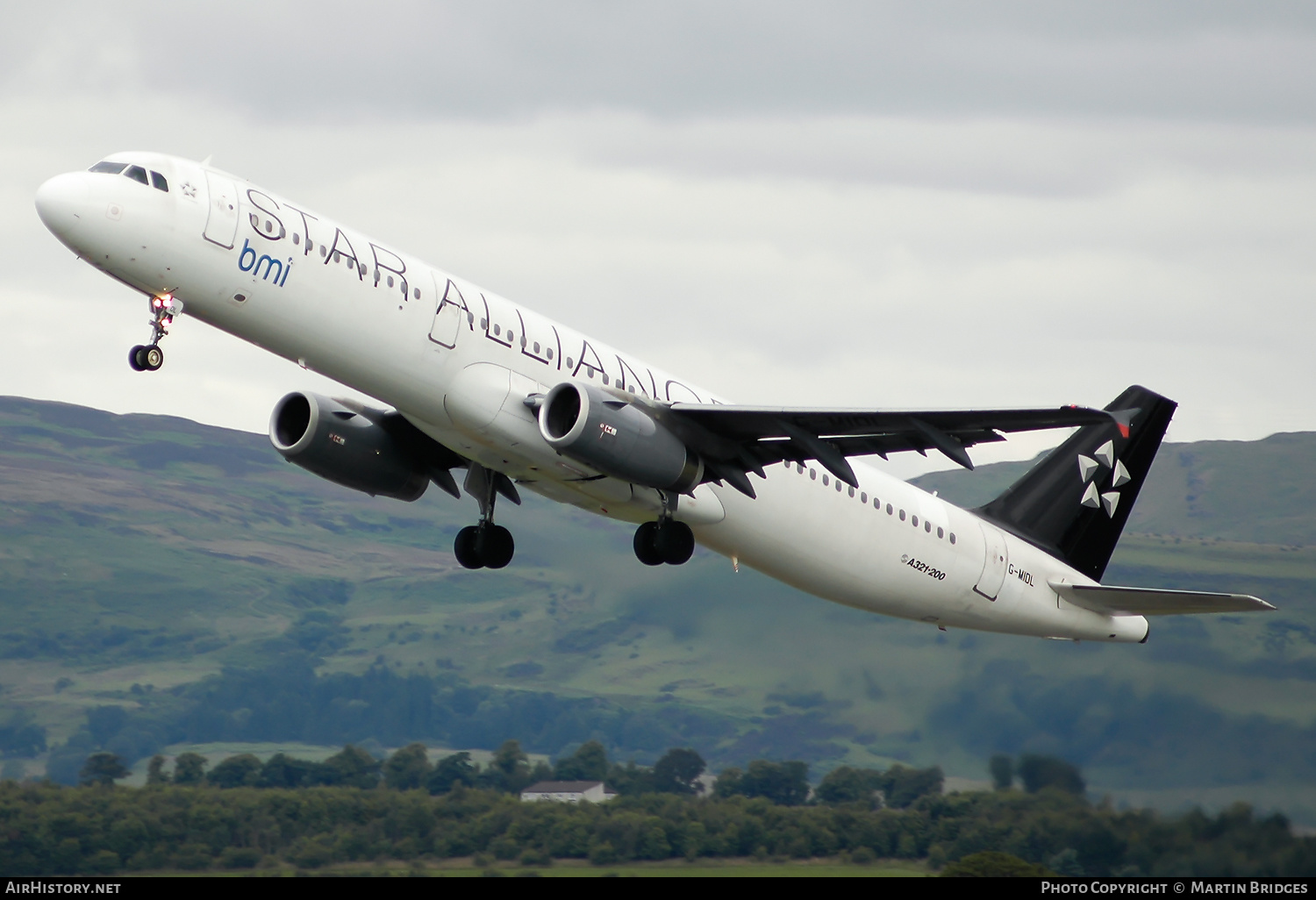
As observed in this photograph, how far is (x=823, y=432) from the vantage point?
28422mm

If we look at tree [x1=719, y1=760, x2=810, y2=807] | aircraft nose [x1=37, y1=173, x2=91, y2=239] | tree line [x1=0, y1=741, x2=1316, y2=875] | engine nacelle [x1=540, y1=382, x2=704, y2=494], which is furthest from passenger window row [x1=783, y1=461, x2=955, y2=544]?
aircraft nose [x1=37, y1=173, x2=91, y2=239]

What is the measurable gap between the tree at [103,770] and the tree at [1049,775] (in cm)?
2668

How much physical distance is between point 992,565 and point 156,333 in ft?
58.9

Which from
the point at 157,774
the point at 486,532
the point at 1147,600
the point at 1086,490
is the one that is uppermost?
the point at 1086,490

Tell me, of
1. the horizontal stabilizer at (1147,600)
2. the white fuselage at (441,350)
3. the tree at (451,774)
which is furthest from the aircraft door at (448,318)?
the tree at (451,774)

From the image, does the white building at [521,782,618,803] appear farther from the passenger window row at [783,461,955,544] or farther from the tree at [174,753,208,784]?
the passenger window row at [783,461,955,544]

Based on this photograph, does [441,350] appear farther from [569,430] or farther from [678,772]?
[678,772]

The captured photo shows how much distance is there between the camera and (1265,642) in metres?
35.1

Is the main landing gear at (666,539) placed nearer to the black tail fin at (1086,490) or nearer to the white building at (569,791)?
the black tail fin at (1086,490)

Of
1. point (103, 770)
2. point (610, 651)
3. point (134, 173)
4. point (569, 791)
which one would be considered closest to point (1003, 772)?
point (569, 791)

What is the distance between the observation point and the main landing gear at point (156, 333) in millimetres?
25484
